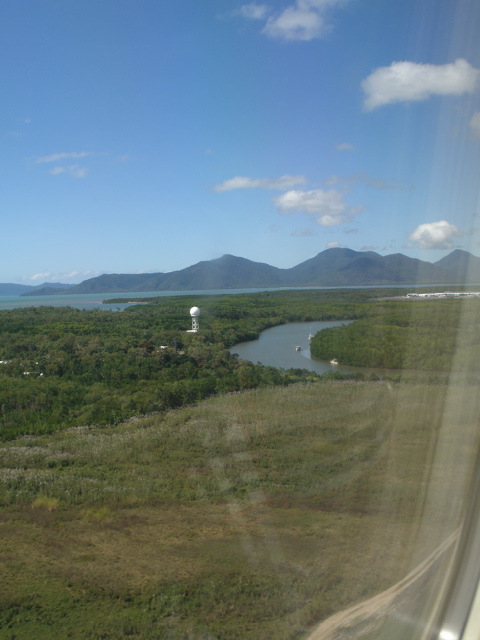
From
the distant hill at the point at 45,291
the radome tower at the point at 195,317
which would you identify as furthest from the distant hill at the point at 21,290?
the radome tower at the point at 195,317

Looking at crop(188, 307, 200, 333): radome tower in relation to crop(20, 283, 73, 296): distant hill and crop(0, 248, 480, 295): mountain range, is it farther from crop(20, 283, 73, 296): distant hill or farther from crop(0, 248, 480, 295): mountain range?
crop(20, 283, 73, 296): distant hill

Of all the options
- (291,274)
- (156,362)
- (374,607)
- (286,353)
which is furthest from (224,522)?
(291,274)

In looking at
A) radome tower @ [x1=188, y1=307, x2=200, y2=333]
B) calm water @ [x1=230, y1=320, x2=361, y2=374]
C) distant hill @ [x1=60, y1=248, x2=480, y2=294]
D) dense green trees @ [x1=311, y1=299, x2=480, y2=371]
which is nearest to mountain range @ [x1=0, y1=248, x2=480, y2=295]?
distant hill @ [x1=60, y1=248, x2=480, y2=294]

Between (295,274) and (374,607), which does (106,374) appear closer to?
(374,607)

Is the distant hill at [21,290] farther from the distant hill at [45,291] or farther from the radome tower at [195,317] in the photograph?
the radome tower at [195,317]

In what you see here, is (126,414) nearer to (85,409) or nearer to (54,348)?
(85,409)

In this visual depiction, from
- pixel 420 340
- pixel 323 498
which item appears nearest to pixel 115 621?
pixel 323 498
